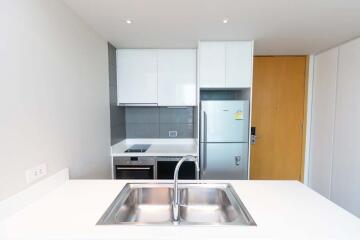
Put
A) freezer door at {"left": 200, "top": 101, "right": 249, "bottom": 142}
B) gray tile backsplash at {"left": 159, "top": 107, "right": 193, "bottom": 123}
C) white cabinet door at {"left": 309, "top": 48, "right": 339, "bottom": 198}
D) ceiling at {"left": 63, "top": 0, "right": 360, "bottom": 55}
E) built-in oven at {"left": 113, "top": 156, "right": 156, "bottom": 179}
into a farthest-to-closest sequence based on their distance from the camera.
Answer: gray tile backsplash at {"left": 159, "top": 107, "right": 193, "bottom": 123} < white cabinet door at {"left": 309, "top": 48, "right": 339, "bottom": 198} < built-in oven at {"left": 113, "top": 156, "right": 156, "bottom": 179} < freezer door at {"left": 200, "top": 101, "right": 249, "bottom": 142} < ceiling at {"left": 63, "top": 0, "right": 360, "bottom": 55}

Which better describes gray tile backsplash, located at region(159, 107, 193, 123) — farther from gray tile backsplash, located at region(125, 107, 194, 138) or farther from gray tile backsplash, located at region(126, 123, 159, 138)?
gray tile backsplash, located at region(126, 123, 159, 138)

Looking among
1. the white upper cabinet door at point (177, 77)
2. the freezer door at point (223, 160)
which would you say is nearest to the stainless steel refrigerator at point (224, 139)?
the freezer door at point (223, 160)

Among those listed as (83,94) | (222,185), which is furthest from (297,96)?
(83,94)

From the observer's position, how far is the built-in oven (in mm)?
2582

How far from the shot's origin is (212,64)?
2490 mm

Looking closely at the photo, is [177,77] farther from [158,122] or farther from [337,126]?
[337,126]

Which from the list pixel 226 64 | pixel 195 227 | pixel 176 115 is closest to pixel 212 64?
pixel 226 64

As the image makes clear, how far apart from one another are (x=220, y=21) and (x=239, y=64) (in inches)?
27.2

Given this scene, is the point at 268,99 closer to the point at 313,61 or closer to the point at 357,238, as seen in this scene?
the point at 313,61

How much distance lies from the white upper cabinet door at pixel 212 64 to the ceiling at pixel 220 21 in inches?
4.7

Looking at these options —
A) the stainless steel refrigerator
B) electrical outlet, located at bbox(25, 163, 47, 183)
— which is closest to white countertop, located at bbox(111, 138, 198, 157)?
the stainless steel refrigerator

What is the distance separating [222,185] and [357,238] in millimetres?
748

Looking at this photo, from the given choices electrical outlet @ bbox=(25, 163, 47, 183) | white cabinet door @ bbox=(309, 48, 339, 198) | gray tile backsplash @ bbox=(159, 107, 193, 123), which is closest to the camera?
electrical outlet @ bbox=(25, 163, 47, 183)

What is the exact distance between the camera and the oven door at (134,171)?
2.59 m
